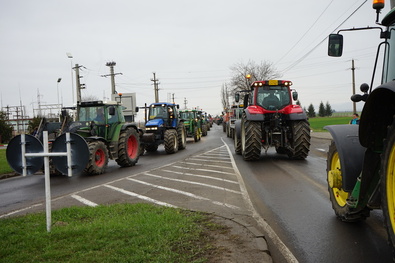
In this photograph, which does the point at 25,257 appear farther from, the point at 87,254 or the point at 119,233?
the point at 119,233

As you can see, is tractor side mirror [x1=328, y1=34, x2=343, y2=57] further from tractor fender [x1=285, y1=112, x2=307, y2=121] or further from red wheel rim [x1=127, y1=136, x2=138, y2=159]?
red wheel rim [x1=127, y1=136, x2=138, y2=159]

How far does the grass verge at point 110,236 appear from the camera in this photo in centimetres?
381

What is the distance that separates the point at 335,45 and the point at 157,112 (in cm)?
1544

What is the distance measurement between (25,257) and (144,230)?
4.71 ft

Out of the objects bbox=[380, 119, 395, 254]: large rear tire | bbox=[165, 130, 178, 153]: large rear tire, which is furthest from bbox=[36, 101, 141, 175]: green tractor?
bbox=[380, 119, 395, 254]: large rear tire

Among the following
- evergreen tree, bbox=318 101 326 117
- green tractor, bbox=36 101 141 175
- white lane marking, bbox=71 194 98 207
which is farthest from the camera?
evergreen tree, bbox=318 101 326 117

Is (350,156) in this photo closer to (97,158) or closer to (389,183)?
(389,183)

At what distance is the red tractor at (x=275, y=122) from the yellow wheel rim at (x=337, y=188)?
264 inches

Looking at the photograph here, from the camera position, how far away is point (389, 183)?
10.6ft

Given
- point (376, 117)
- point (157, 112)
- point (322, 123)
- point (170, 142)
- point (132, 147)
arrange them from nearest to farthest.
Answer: point (376, 117)
point (132, 147)
point (170, 142)
point (157, 112)
point (322, 123)

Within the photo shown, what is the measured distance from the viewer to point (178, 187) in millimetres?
8352

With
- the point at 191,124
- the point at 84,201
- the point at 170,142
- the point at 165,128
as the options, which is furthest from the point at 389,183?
the point at 191,124

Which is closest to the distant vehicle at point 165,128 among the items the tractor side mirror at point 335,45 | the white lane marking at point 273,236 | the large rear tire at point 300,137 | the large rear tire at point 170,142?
the large rear tire at point 170,142

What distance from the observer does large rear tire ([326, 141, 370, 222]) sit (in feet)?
15.8
